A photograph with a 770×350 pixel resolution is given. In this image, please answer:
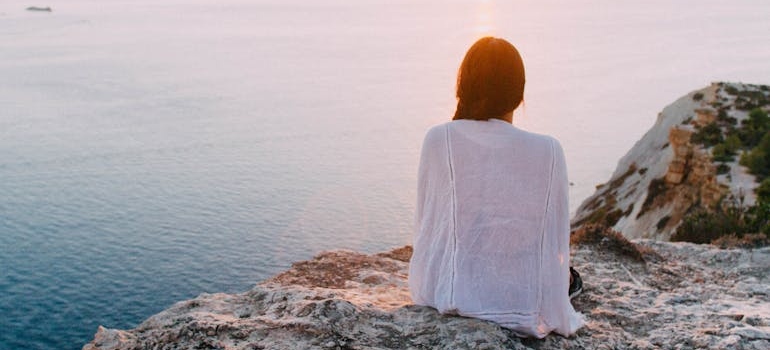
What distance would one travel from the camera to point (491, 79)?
5.05m

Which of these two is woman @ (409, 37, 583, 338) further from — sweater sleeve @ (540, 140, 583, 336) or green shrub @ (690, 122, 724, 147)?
green shrub @ (690, 122, 724, 147)

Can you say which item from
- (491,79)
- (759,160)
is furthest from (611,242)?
(759,160)

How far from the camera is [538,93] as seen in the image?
92.5 metres

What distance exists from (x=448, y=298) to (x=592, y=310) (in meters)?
1.99

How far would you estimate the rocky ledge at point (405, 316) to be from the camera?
5.04 metres

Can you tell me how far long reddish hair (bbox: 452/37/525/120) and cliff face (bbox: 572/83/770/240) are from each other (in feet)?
54.3

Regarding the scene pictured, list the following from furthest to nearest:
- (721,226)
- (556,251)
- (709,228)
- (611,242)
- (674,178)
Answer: (674,178) < (709,228) < (721,226) < (611,242) < (556,251)

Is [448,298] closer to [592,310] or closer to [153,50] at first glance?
[592,310]


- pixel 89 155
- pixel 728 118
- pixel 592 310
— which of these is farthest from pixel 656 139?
pixel 89 155

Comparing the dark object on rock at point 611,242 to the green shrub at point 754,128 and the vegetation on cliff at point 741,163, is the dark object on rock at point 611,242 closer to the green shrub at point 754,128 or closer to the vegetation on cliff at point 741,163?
the vegetation on cliff at point 741,163

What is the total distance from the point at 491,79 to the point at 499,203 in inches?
35.3

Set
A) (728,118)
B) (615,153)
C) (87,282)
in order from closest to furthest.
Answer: (728,118) < (87,282) < (615,153)

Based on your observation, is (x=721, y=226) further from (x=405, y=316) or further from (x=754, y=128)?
(x=754, y=128)

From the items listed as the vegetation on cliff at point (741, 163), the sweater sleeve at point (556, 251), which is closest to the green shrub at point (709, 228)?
the vegetation on cliff at point (741, 163)
